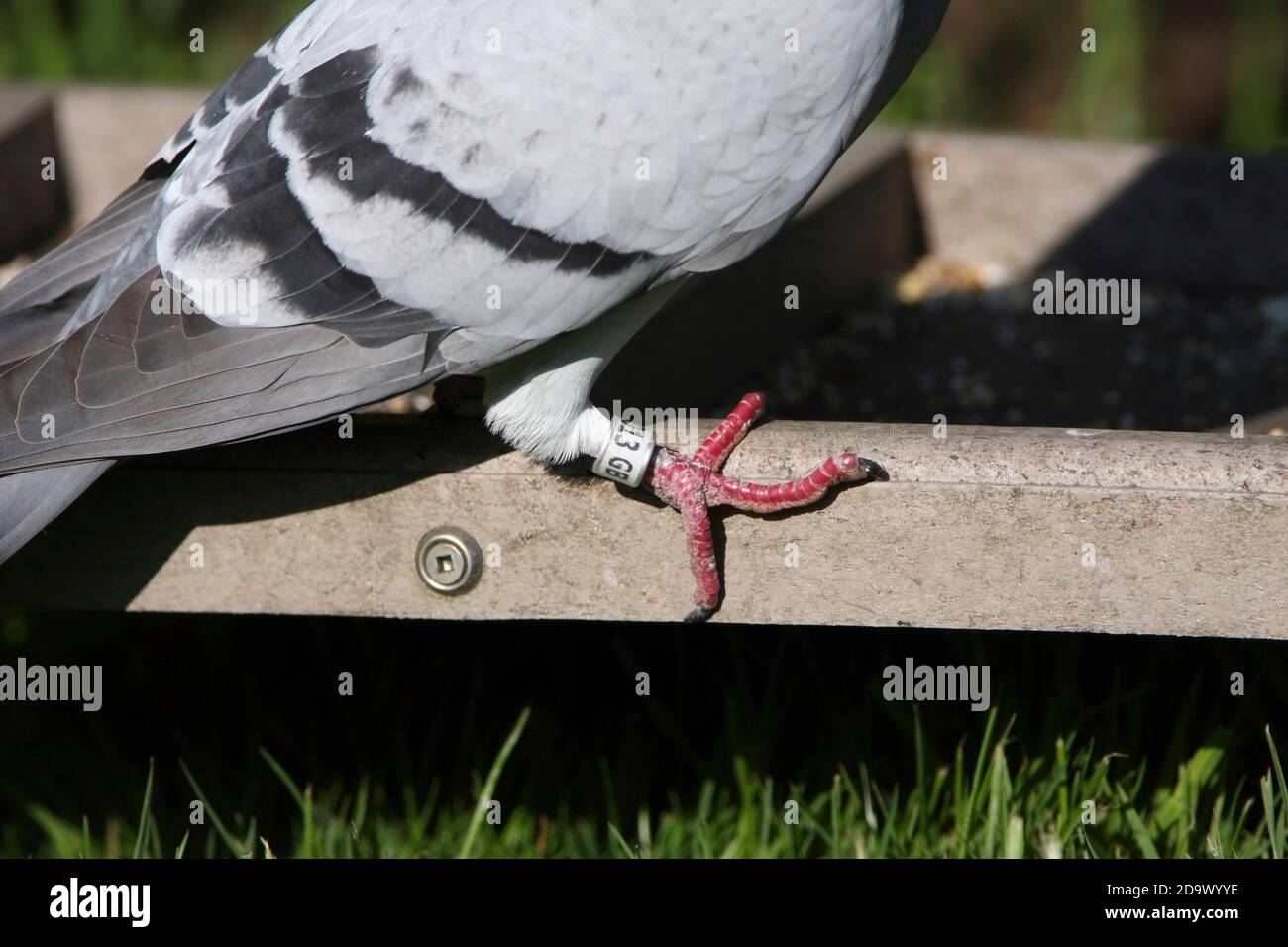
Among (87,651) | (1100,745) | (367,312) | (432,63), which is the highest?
(432,63)

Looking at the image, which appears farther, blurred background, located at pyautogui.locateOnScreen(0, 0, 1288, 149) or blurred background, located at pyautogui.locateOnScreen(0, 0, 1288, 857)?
blurred background, located at pyautogui.locateOnScreen(0, 0, 1288, 149)

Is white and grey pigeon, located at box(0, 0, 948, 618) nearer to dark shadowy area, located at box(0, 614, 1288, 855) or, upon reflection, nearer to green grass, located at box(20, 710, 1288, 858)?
green grass, located at box(20, 710, 1288, 858)

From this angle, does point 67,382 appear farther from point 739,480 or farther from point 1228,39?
point 1228,39

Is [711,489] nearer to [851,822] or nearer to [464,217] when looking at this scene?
[464,217]

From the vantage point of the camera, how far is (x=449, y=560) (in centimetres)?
227

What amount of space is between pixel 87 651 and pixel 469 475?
60.3 inches

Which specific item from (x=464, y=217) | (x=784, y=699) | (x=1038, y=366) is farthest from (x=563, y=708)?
(x=1038, y=366)

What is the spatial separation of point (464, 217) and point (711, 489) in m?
0.58

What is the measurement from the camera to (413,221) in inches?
83.3

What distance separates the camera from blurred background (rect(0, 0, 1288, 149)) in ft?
18.5

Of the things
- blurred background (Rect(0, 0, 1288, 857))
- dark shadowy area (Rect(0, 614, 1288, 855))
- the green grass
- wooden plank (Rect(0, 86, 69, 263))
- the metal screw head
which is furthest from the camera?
wooden plank (Rect(0, 86, 69, 263))

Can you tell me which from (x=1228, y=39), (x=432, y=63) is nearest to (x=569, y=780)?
(x=432, y=63)

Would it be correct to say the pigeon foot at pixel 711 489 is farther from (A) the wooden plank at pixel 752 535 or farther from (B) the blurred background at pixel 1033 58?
(B) the blurred background at pixel 1033 58

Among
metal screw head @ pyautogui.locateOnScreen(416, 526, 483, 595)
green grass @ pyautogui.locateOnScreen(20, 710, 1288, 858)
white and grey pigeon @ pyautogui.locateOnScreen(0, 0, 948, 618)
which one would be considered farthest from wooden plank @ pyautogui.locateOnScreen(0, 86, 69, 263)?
metal screw head @ pyautogui.locateOnScreen(416, 526, 483, 595)
